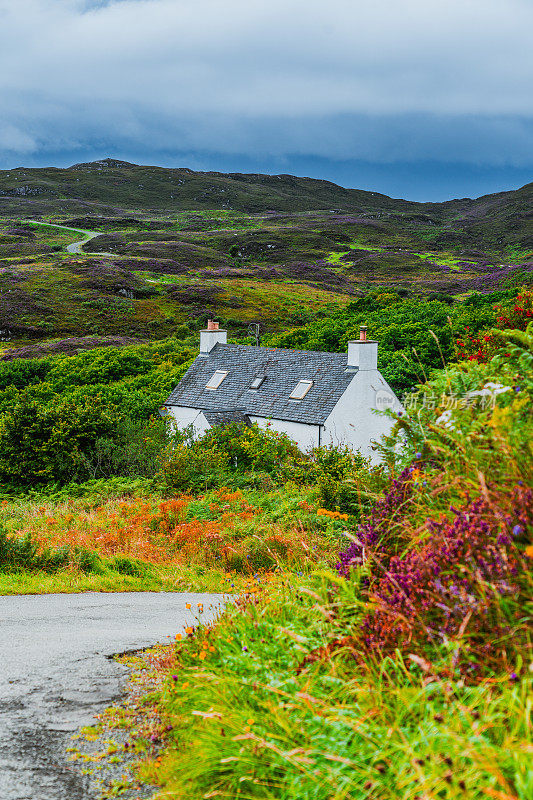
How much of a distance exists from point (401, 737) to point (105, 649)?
420 cm

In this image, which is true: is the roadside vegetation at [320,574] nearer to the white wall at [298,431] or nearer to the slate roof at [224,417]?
the white wall at [298,431]

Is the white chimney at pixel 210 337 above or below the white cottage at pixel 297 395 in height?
above

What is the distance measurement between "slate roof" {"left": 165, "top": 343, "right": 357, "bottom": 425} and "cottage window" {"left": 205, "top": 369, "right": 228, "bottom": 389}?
8.7 inches

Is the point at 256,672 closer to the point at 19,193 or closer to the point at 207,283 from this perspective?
the point at 207,283

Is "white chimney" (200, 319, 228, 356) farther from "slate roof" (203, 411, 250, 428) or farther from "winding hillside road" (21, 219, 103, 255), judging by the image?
"winding hillside road" (21, 219, 103, 255)

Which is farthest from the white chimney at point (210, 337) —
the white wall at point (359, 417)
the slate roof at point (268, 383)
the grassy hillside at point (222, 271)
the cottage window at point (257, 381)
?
the grassy hillside at point (222, 271)

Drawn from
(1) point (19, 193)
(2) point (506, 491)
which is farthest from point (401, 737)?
(1) point (19, 193)

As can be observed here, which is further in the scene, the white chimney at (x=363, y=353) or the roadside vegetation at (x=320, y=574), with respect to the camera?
the white chimney at (x=363, y=353)

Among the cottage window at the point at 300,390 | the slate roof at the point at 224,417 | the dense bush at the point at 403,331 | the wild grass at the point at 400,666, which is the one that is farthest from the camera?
the dense bush at the point at 403,331

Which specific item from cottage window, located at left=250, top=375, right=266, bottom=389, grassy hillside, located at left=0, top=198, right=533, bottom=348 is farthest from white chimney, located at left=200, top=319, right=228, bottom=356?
grassy hillside, located at left=0, top=198, right=533, bottom=348

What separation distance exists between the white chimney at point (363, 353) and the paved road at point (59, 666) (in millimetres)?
19518

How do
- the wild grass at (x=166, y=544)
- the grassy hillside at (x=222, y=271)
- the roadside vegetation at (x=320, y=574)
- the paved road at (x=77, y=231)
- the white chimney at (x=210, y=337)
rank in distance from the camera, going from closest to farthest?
1. the roadside vegetation at (x=320, y=574)
2. the wild grass at (x=166, y=544)
3. the white chimney at (x=210, y=337)
4. the grassy hillside at (x=222, y=271)
5. the paved road at (x=77, y=231)

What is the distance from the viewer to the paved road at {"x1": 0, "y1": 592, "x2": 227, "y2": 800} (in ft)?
14.4

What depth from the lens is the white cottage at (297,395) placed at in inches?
1066
